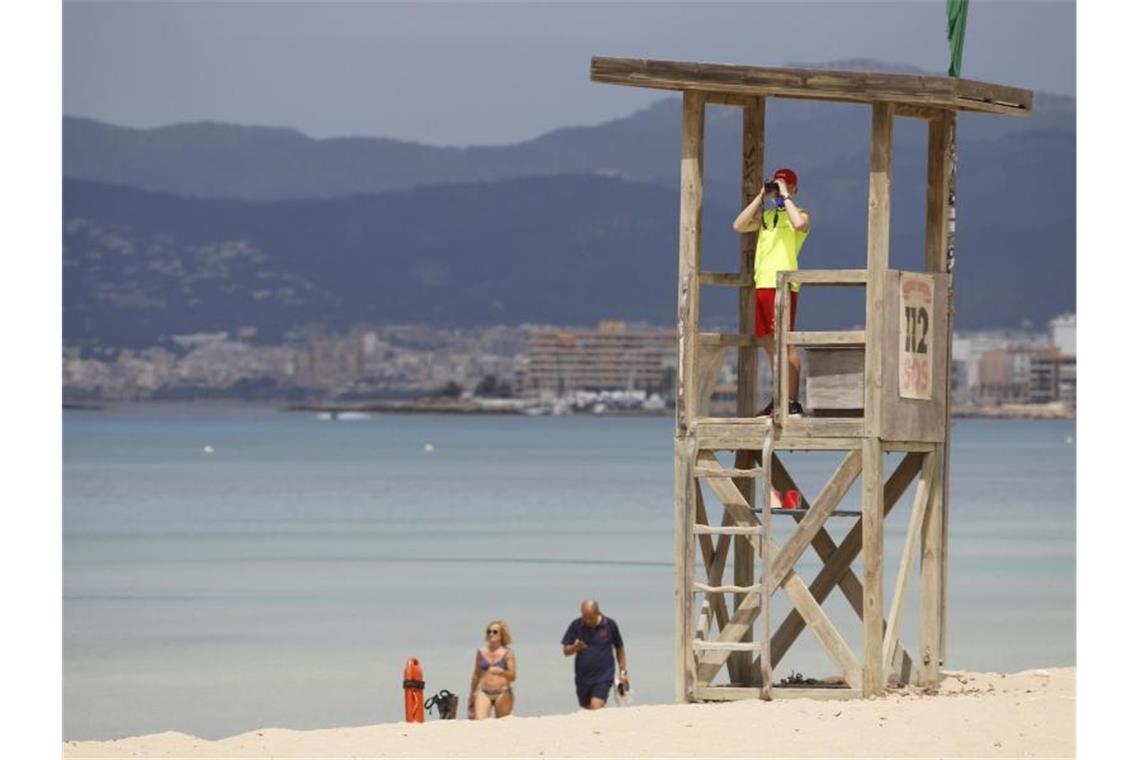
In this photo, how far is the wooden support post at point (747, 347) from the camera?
1482 centimetres

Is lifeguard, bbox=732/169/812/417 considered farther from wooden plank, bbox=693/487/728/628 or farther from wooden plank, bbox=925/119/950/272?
wooden plank, bbox=925/119/950/272

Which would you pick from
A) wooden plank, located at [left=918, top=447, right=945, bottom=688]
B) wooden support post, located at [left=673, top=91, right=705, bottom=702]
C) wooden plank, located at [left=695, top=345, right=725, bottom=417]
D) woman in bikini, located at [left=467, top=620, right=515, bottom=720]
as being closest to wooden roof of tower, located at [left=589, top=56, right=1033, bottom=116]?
wooden support post, located at [left=673, top=91, right=705, bottom=702]

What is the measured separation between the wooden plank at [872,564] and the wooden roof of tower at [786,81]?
188 centimetres

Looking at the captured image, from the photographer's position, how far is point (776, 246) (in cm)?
1425

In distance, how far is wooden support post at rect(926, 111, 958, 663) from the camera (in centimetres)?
1451

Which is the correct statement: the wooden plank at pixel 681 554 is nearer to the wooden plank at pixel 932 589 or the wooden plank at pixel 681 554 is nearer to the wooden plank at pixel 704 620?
→ the wooden plank at pixel 704 620

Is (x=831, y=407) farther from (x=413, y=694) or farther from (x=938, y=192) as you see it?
(x=413, y=694)

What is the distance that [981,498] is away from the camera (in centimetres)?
6831

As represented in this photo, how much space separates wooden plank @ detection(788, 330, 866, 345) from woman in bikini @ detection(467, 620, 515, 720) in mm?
3021

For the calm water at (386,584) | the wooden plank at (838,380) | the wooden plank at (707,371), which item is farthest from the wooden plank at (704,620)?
the calm water at (386,584)

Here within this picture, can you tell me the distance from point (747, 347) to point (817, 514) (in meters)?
1.40

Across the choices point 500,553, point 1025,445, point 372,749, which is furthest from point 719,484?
point 1025,445
